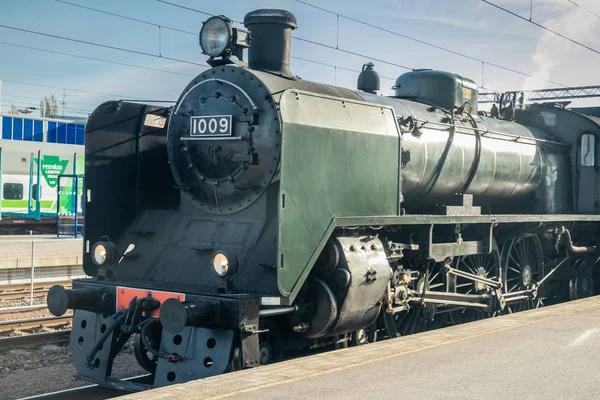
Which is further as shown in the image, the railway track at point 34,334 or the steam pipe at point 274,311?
the railway track at point 34,334

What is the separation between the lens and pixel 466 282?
9320 millimetres

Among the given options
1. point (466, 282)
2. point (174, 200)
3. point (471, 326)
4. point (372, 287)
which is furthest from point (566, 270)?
point (174, 200)

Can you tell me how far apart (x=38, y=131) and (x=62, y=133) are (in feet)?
3.80

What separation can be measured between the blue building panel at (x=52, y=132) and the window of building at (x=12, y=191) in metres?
3.20

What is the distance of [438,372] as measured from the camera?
563 cm

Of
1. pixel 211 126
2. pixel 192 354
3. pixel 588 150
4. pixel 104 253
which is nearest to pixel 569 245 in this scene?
pixel 588 150

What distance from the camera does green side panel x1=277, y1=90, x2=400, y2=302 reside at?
605 centimetres

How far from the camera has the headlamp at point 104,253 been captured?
724 cm

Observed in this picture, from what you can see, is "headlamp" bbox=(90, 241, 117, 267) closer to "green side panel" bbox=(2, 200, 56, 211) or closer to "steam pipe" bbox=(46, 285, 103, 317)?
"steam pipe" bbox=(46, 285, 103, 317)

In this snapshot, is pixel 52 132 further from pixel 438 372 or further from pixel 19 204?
pixel 438 372

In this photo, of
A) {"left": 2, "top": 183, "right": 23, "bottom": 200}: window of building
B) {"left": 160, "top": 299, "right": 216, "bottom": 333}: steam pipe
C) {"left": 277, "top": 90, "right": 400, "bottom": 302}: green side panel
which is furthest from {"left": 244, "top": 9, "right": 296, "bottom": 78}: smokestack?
{"left": 2, "top": 183, "right": 23, "bottom": 200}: window of building

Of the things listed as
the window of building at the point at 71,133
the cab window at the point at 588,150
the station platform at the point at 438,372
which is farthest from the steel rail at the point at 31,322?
the window of building at the point at 71,133

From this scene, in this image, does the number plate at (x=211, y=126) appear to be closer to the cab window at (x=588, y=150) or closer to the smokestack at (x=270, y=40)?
the smokestack at (x=270, y=40)

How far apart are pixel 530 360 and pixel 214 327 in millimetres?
2764
